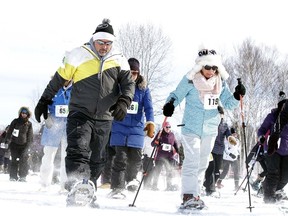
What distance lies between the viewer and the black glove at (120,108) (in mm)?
4402

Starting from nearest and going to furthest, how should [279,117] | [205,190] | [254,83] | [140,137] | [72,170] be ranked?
[72,170] → [279,117] → [140,137] → [205,190] → [254,83]

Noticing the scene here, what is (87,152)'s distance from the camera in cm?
442

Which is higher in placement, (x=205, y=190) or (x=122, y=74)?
(x=122, y=74)

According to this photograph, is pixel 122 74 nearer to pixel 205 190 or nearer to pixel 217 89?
pixel 217 89

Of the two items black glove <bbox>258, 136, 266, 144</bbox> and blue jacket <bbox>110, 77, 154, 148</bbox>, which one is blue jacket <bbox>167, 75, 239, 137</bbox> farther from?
black glove <bbox>258, 136, 266, 144</bbox>

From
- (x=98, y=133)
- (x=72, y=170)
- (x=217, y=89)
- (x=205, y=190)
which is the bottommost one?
(x=205, y=190)

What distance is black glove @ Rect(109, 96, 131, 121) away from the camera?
173 inches

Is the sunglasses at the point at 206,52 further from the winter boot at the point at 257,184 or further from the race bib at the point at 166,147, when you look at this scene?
the race bib at the point at 166,147

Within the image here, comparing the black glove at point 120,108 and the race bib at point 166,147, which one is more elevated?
the black glove at point 120,108

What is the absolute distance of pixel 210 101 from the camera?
5.15 m

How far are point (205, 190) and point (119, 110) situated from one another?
5187 millimetres

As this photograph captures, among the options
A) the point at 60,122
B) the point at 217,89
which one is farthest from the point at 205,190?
the point at 217,89

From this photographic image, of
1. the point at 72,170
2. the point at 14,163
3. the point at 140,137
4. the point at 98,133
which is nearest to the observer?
the point at 72,170

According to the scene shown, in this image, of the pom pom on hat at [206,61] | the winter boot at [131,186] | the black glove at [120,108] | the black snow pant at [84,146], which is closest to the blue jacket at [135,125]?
the winter boot at [131,186]
